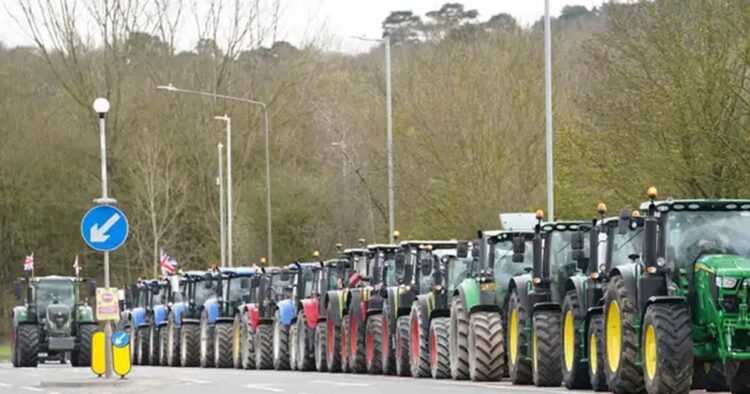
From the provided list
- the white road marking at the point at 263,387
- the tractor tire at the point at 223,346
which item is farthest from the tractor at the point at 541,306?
the tractor tire at the point at 223,346

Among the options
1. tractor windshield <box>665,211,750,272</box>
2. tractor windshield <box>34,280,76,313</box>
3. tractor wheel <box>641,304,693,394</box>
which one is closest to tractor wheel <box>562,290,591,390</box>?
tractor windshield <box>665,211,750,272</box>

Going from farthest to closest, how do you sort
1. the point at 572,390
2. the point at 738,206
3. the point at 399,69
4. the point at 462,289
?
the point at 399,69 → the point at 462,289 → the point at 572,390 → the point at 738,206

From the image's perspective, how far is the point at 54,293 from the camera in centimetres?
5409

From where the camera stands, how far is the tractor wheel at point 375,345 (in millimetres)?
34656

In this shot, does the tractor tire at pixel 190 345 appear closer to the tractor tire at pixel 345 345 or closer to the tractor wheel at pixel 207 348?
the tractor wheel at pixel 207 348

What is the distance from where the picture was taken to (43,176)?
246ft

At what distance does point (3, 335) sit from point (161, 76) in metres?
14.9

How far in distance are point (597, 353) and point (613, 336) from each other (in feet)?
1.91

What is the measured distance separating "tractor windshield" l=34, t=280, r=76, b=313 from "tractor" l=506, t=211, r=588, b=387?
28.1m

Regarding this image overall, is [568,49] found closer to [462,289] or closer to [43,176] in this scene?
[43,176]

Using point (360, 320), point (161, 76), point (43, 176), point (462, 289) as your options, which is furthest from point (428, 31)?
point (462, 289)

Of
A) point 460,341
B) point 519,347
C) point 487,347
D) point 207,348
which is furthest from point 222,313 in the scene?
point 519,347

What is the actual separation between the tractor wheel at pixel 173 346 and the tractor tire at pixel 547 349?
26.8 m

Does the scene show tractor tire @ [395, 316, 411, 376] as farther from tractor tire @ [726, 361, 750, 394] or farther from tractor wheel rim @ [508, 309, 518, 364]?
tractor tire @ [726, 361, 750, 394]
